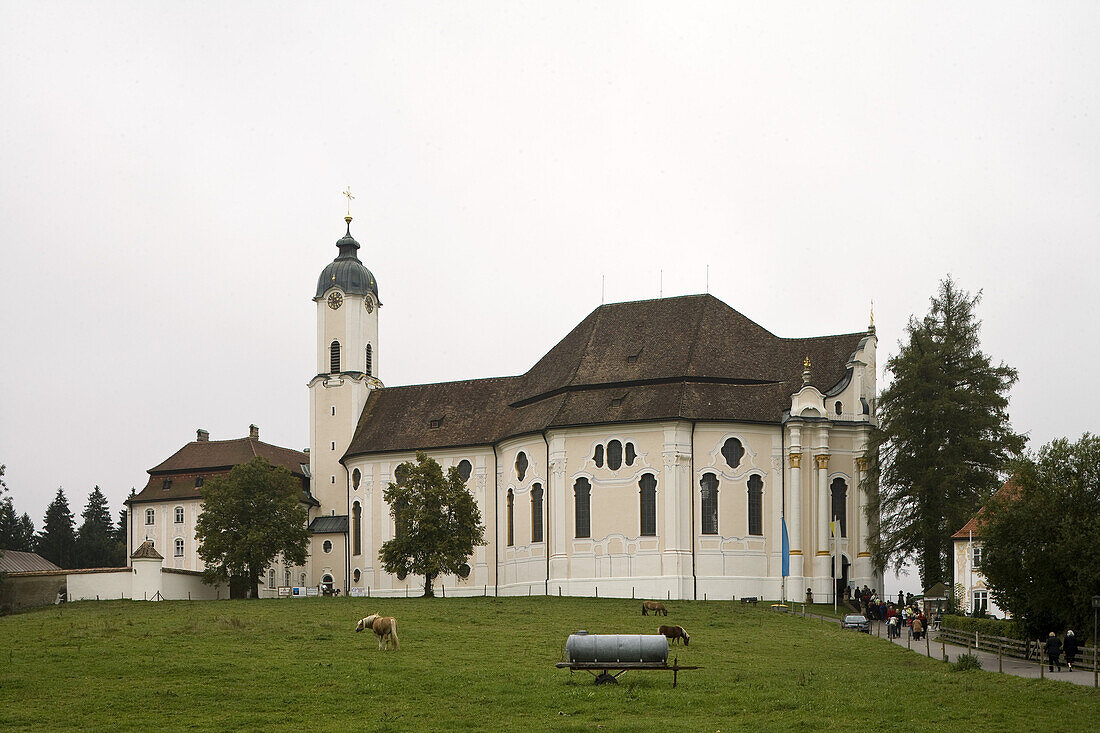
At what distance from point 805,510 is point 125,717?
4781 cm

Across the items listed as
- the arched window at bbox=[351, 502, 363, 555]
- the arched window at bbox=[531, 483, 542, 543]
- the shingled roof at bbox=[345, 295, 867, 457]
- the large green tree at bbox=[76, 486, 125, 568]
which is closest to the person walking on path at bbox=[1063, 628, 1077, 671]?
the shingled roof at bbox=[345, 295, 867, 457]

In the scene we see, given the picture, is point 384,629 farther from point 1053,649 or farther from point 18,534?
point 18,534

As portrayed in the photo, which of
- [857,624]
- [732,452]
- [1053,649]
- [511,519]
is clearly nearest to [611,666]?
[1053,649]

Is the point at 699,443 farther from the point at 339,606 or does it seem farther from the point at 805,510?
the point at 339,606

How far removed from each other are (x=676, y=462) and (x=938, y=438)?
12.7m

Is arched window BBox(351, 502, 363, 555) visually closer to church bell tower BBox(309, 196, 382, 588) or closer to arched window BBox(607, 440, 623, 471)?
church bell tower BBox(309, 196, 382, 588)

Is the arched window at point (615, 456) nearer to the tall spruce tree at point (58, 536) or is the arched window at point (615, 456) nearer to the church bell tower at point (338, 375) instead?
the church bell tower at point (338, 375)

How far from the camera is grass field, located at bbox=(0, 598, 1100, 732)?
26.2m

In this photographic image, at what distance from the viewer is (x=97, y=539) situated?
123m

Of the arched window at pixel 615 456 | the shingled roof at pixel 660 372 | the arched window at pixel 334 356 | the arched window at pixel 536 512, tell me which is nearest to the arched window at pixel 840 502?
the shingled roof at pixel 660 372

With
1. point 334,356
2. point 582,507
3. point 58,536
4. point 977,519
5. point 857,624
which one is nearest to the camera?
point 977,519

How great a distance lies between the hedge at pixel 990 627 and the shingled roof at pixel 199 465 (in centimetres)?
4880

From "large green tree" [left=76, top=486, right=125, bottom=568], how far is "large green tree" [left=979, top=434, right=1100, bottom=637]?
85629 mm

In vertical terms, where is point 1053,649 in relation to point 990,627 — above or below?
above
